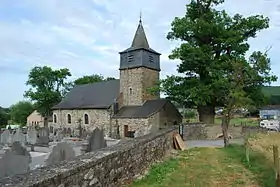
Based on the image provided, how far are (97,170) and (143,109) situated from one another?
98.2 feet

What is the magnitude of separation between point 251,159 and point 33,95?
4673 centimetres

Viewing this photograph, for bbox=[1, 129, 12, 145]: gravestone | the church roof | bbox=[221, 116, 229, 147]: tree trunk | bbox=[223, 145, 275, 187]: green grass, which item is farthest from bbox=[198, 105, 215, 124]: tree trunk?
bbox=[1, 129, 12, 145]: gravestone

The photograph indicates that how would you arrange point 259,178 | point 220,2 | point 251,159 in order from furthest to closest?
point 220,2, point 251,159, point 259,178

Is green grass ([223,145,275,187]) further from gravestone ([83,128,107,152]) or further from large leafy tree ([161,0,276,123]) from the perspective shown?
large leafy tree ([161,0,276,123])

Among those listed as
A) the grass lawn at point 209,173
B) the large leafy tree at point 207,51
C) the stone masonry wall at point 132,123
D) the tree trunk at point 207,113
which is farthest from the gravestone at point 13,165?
the stone masonry wall at point 132,123

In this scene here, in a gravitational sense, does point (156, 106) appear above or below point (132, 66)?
below

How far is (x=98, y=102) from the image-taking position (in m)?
40.8

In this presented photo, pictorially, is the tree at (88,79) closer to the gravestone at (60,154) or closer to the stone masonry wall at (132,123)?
the stone masonry wall at (132,123)

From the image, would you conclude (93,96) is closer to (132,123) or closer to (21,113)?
(132,123)

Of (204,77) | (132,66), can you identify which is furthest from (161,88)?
(132,66)

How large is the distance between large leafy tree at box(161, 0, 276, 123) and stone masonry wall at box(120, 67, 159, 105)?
938cm

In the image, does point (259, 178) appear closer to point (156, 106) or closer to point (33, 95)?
point (156, 106)

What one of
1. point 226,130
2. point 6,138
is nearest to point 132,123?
point 6,138

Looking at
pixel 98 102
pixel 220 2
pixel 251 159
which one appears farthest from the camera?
pixel 98 102
